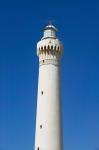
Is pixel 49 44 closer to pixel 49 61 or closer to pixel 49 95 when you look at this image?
pixel 49 61

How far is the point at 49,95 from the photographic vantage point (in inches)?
1555

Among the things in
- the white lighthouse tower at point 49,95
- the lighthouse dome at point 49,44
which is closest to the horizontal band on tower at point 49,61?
the white lighthouse tower at point 49,95

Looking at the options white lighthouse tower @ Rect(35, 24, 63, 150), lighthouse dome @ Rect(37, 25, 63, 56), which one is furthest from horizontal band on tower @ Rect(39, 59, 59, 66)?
lighthouse dome @ Rect(37, 25, 63, 56)

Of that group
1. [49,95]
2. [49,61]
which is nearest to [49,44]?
[49,61]

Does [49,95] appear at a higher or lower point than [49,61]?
lower

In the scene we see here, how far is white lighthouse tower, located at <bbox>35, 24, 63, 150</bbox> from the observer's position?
37.8m

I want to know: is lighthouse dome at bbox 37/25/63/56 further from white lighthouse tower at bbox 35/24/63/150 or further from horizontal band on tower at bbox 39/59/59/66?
horizontal band on tower at bbox 39/59/59/66

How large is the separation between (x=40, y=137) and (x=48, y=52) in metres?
10.2

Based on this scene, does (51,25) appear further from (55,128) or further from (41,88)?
(55,128)

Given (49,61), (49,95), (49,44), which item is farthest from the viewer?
(49,44)

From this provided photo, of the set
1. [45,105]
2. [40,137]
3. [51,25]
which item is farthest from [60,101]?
[51,25]

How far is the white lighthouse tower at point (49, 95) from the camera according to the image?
37.8 meters

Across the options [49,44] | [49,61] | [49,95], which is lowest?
[49,95]

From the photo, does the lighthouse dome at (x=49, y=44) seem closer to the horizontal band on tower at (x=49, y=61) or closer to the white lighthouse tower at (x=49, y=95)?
the white lighthouse tower at (x=49, y=95)
